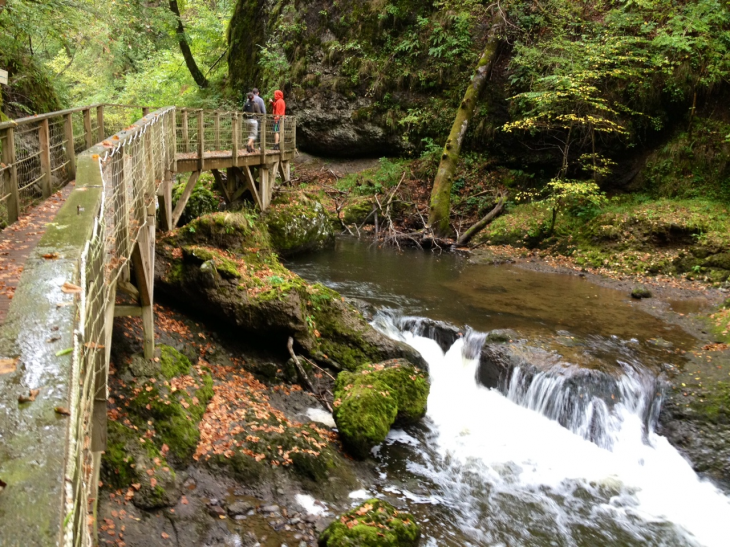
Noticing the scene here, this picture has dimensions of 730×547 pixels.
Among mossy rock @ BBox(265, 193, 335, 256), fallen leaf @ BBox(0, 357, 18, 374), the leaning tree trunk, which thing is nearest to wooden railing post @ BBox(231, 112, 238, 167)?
mossy rock @ BBox(265, 193, 335, 256)

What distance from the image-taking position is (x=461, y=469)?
7285 mm

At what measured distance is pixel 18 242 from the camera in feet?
16.5

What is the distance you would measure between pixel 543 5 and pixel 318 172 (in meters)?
10.7

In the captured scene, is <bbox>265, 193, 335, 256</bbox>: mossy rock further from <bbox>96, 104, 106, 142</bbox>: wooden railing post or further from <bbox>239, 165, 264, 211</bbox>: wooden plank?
<bbox>96, 104, 106, 142</bbox>: wooden railing post

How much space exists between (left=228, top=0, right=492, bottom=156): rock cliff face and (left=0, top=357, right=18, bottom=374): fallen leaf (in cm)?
1980

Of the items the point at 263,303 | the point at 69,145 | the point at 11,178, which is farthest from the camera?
the point at 263,303

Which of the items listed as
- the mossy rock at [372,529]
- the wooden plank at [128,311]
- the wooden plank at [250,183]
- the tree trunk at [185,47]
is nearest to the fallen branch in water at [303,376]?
the mossy rock at [372,529]

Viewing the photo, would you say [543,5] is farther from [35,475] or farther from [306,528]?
[35,475]

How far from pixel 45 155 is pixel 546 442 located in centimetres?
844

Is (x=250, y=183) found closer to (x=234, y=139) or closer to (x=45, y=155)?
(x=234, y=139)

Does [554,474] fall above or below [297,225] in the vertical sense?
below

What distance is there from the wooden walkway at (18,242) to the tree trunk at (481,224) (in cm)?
1254

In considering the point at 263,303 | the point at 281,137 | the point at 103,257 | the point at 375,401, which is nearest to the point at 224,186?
the point at 281,137

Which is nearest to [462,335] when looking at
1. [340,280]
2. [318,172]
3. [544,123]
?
[340,280]
